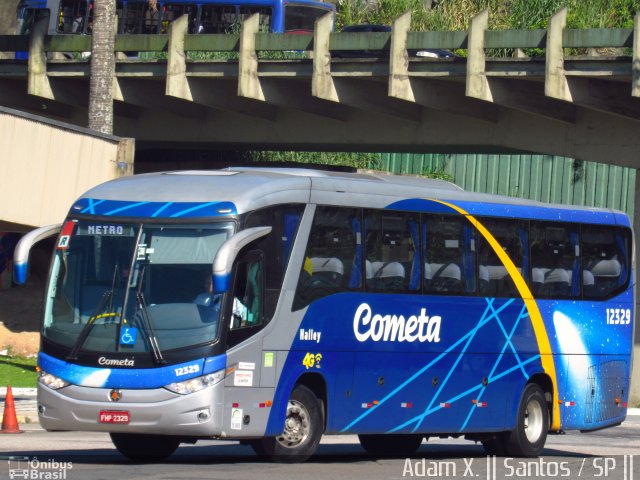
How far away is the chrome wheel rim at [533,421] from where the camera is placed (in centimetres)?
1822

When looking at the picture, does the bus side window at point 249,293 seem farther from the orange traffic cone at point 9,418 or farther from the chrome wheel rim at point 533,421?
the orange traffic cone at point 9,418

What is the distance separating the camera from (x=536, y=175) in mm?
45500

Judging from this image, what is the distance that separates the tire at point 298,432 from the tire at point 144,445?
1.22 m

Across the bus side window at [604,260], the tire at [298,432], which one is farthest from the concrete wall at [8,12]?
the tire at [298,432]

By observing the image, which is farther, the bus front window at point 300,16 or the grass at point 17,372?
the bus front window at point 300,16

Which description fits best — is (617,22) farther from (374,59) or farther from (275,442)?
(275,442)

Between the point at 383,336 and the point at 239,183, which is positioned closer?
the point at 239,183

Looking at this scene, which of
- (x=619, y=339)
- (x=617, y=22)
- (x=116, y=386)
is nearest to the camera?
(x=116, y=386)

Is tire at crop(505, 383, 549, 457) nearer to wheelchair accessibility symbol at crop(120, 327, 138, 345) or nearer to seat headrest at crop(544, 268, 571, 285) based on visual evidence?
seat headrest at crop(544, 268, 571, 285)

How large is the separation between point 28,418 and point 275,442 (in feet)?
25.3

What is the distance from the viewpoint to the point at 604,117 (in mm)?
28312

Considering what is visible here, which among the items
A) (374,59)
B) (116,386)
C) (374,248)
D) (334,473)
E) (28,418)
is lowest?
(28,418)

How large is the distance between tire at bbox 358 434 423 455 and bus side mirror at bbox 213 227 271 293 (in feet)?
16.1

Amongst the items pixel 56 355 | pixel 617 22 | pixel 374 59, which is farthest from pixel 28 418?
pixel 617 22
